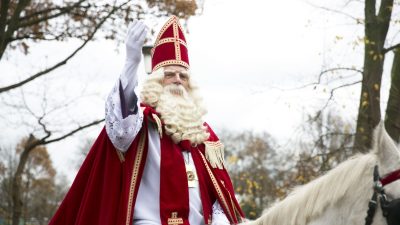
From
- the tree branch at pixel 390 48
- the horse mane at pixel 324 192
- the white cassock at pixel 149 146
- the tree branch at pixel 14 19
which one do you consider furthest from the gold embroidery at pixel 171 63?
the tree branch at pixel 390 48

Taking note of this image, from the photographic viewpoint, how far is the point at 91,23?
10766mm

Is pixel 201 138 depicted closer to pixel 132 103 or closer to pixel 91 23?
pixel 132 103

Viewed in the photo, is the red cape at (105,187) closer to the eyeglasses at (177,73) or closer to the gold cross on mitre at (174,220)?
the gold cross on mitre at (174,220)

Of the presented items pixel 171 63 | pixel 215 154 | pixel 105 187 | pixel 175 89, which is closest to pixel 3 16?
pixel 171 63

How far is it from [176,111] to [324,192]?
1.74 meters

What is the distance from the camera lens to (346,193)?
2805 millimetres

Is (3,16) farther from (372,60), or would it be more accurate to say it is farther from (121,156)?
(372,60)

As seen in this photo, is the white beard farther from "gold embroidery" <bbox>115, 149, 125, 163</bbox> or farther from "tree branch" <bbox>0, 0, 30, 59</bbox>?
"tree branch" <bbox>0, 0, 30, 59</bbox>

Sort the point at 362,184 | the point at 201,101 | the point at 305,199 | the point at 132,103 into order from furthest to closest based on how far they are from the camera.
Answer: the point at 201,101, the point at 132,103, the point at 305,199, the point at 362,184

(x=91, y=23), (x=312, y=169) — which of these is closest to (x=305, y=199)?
(x=91, y=23)

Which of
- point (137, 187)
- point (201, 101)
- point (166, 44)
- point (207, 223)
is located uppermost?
point (166, 44)

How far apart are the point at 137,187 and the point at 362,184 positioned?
1776mm

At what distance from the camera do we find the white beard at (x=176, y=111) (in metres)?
4.33

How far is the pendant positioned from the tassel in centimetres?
28
